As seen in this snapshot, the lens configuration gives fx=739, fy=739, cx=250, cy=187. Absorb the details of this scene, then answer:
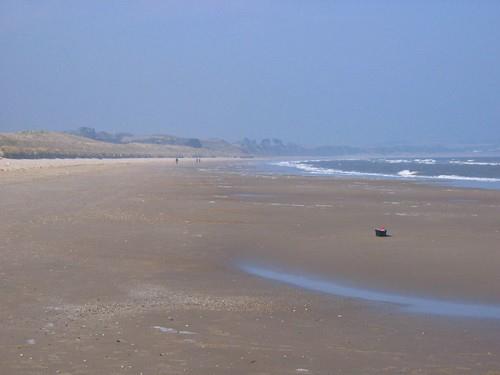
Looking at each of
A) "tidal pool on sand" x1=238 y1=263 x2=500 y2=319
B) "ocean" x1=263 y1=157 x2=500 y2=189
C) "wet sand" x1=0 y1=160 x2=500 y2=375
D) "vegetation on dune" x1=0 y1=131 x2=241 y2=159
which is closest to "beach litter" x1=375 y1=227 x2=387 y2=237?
"wet sand" x1=0 y1=160 x2=500 y2=375

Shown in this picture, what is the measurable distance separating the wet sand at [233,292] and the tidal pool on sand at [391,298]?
21cm

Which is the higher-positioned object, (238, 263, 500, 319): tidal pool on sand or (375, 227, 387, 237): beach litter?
(375, 227, 387, 237): beach litter

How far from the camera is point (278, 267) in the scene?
12570mm

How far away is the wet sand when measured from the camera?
274 inches

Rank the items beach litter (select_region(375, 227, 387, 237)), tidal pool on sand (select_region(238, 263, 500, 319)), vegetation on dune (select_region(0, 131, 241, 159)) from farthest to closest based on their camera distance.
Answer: vegetation on dune (select_region(0, 131, 241, 159)) < beach litter (select_region(375, 227, 387, 237)) < tidal pool on sand (select_region(238, 263, 500, 319))

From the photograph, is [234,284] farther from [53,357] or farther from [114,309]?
[53,357]

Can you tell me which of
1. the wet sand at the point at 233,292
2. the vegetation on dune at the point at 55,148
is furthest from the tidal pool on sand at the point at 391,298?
the vegetation on dune at the point at 55,148

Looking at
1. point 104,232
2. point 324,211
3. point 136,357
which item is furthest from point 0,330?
point 324,211

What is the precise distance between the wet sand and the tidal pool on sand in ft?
0.67

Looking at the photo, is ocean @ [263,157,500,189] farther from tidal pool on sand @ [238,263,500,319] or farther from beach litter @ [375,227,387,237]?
tidal pool on sand @ [238,263,500,319]

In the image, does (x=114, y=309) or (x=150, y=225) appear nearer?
(x=114, y=309)

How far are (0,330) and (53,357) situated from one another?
1.25m

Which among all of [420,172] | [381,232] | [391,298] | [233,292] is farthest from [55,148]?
[391,298]

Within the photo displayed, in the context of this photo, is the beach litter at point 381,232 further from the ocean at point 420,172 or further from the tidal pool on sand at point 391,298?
the ocean at point 420,172
